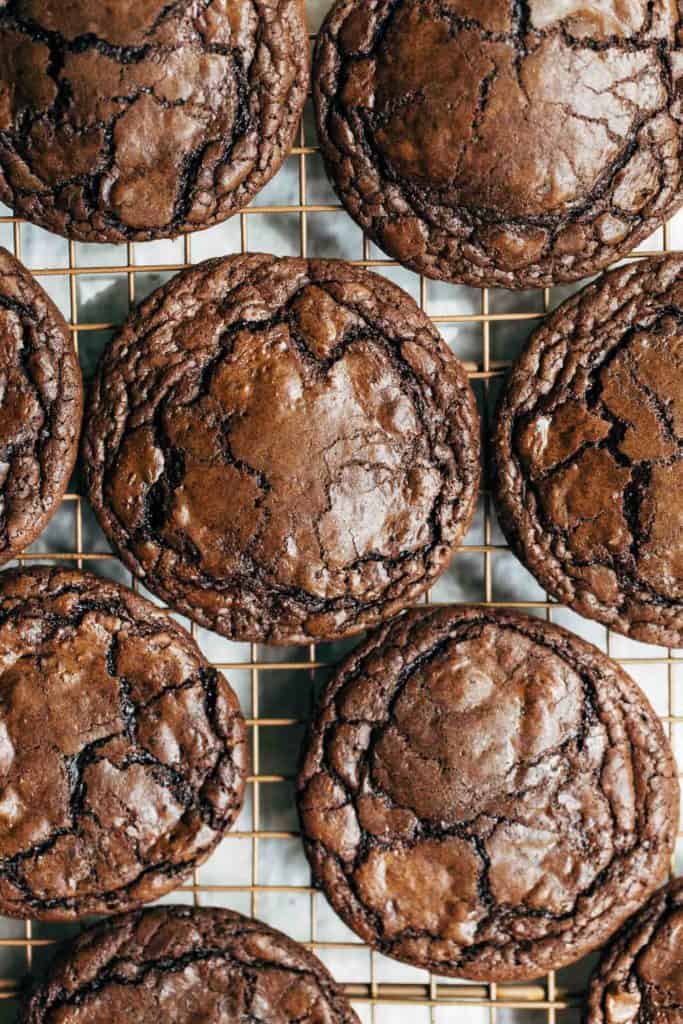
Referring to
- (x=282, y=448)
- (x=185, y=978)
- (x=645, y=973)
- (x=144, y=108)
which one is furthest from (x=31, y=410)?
(x=645, y=973)

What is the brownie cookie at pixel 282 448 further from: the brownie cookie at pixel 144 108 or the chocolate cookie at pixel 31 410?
the brownie cookie at pixel 144 108

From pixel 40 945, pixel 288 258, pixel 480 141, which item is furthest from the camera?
pixel 40 945

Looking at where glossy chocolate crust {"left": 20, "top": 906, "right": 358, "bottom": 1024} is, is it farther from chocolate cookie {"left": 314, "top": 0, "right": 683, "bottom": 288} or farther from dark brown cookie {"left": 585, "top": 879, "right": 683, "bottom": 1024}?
chocolate cookie {"left": 314, "top": 0, "right": 683, "bottom": 288}

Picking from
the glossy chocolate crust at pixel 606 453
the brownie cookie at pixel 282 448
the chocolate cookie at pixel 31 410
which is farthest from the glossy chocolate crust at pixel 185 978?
Result: the glossy chocolate crust at pixel 606 453

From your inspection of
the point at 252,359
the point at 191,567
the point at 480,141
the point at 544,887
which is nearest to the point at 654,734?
the point at 544,887

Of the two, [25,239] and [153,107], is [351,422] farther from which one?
[25,239]

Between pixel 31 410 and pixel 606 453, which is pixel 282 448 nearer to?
pixel 31 410
